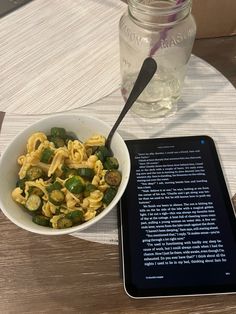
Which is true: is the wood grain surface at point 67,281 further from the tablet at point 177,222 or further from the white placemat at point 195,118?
the white placemat at point 195,118

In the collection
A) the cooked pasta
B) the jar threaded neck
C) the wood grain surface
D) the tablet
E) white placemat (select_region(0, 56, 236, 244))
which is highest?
the jar threaded neck

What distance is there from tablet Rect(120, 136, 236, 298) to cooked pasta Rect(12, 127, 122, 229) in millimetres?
48

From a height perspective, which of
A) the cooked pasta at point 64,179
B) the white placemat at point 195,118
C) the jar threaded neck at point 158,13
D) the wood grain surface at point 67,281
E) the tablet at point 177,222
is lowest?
the wood grain surface at point 67,281

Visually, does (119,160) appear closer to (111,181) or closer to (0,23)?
(111,181)

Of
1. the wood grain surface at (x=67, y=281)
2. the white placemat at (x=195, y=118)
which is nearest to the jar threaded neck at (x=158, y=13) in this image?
the white placemat at (x=195, y=118)

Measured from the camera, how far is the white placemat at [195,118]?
634mm

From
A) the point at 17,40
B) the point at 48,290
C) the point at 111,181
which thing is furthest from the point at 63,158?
the point at 17,40

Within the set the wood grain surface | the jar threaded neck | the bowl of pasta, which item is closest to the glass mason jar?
the jar threaded neck

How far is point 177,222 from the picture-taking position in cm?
52

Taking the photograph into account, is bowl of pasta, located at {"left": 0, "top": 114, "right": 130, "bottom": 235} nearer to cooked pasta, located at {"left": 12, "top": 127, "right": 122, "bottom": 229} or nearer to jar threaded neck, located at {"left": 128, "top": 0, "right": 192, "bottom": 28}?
cooked pasta, located at {"left": 12, "top": 127, "right": 122, "bottom": 229}

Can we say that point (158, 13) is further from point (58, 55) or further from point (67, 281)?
point (67, 281)

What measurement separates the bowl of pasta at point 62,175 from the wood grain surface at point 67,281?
5 centimetres

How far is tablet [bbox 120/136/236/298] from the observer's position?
18.6 inches

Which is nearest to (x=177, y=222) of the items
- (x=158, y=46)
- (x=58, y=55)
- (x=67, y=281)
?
(x=67, y=281)
